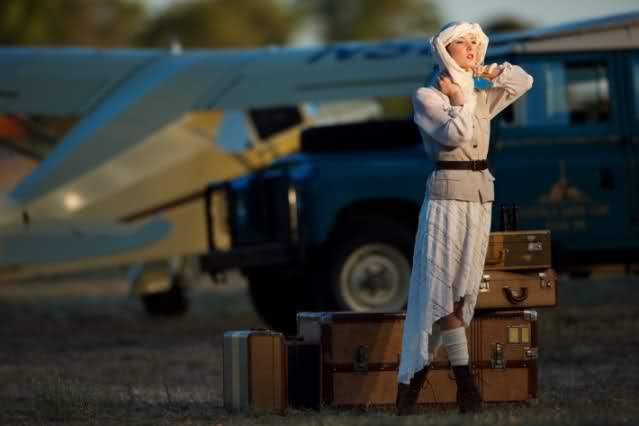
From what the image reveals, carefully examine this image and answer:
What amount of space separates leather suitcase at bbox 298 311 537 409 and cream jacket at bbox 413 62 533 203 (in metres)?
0.87

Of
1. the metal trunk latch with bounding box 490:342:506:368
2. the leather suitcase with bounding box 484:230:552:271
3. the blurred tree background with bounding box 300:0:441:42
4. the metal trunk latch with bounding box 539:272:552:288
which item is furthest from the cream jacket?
the blurred tree background with bounding box 300:0:441:42

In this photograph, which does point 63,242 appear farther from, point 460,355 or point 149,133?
point 460,355

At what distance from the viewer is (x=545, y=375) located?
32.6ft

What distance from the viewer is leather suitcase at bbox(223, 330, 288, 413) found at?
25.9ft

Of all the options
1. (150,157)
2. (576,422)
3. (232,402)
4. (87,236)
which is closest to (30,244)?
(87,236)

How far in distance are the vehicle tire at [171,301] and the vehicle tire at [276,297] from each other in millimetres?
3065

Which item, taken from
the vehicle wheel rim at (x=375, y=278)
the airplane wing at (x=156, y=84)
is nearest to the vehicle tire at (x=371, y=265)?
the vehicle wheel rim at (x=375, y=278)

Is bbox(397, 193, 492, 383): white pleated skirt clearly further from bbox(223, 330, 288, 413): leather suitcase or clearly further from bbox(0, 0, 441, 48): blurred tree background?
bbox(0, 0, 441, 48): blurred tree background

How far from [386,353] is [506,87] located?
149 centimetres

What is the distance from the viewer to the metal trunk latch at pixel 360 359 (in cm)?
808

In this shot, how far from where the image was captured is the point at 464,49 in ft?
24.7

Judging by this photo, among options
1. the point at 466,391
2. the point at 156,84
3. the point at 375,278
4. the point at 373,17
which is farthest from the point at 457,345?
the point at 373,17

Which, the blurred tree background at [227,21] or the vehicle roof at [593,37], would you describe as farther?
the blurred tree background at [227,21]

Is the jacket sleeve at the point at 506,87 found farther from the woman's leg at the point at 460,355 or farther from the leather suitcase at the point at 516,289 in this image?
the woman's leg at the point at 460,355
